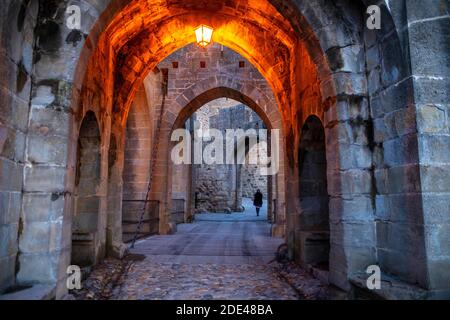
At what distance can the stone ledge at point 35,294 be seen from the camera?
223cm

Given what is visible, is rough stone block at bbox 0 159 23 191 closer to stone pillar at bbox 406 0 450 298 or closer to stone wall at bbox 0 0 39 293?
stone wall at bbox 0 0 39 293

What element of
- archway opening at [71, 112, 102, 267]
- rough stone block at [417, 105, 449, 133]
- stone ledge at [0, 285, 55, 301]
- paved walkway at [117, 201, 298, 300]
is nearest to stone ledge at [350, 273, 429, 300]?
paved walkway at [117, 201, 298, 300]

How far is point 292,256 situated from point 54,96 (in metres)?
3.65

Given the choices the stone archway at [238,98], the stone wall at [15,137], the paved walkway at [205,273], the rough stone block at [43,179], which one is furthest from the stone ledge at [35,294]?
the stone archway at [238,98]

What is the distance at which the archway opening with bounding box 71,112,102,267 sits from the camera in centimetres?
429

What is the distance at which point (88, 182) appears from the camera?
4.36 metres

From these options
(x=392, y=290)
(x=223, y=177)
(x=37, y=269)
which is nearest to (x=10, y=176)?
(x=37, y=269)

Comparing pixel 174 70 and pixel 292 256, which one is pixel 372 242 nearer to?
pixel 292 256

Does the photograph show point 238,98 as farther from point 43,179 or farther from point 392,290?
point 392,290

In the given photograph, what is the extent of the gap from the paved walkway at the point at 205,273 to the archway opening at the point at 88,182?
2.71 feet

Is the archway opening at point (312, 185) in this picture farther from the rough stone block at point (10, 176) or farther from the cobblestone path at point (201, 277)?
the rough stone block at point (10, 176)

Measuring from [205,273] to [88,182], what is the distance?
75.7 inches
